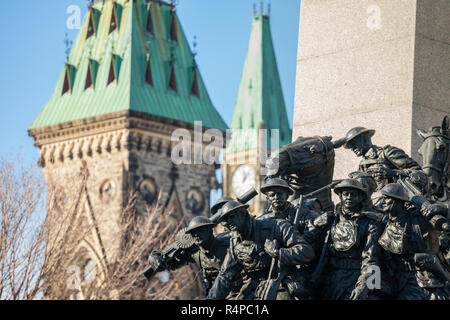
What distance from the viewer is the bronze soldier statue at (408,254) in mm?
Answer: 12719

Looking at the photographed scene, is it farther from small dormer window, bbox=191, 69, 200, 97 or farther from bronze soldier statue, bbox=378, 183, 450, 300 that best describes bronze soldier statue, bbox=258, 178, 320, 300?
small dormer window, bbox=191, 69, 200, 97

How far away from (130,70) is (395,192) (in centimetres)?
6705

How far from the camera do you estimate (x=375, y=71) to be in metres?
17.0

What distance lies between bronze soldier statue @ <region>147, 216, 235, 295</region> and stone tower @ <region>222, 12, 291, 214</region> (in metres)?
78.3

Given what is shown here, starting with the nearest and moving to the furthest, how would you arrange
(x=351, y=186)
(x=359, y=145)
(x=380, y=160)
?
1. (x=351, y=186)
2. (x=380, y=160)
3. (x=359, y=145)

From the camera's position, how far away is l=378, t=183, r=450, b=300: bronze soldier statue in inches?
501

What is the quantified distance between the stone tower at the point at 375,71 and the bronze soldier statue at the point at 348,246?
3.26 meters

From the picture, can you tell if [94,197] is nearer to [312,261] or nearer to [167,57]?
[167,57]

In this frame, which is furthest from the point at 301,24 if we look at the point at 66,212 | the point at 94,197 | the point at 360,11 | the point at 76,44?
the point at 76,44

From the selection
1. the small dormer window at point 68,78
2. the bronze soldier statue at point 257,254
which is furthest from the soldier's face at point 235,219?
the small dormer window at point 68,78

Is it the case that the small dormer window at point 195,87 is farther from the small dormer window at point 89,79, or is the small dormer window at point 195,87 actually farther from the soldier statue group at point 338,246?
the soldier statue group at point 338,246
